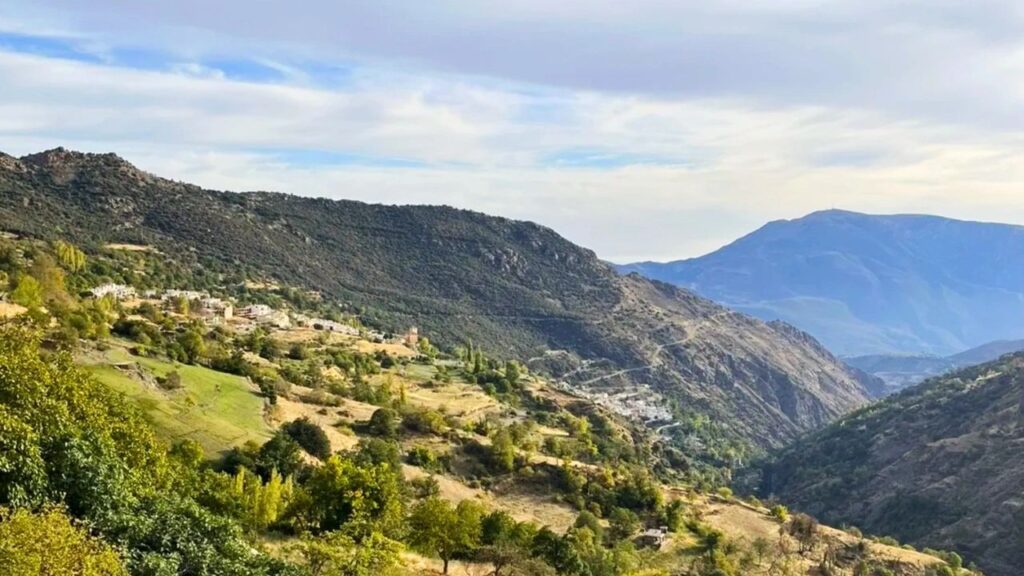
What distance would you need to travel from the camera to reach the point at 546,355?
156 m

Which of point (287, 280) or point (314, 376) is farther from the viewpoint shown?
point (287, 280)

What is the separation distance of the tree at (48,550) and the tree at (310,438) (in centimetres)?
2906

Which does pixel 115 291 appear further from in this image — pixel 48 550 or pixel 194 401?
pixel 48 550

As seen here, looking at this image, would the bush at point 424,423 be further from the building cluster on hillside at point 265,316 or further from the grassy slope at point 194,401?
the building cluster on hillside at point 265,316

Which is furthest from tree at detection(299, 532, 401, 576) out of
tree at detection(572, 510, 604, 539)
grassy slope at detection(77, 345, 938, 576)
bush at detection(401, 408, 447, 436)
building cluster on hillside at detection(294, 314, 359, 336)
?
building cluster on hillside at detection(294, 314, 359, 336)

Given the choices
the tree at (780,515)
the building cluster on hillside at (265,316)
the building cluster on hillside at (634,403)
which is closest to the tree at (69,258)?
the building cluster on hillside at (265,316)

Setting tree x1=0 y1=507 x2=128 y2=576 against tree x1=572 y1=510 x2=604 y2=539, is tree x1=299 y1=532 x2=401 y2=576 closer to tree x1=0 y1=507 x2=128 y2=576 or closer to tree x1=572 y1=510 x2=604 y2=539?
tree x1=0 y1=507 x2=128 y2=576

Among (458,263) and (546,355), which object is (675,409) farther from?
(458,263)

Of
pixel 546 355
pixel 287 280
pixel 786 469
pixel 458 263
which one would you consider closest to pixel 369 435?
pixel 287 280

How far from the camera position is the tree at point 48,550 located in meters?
14.5

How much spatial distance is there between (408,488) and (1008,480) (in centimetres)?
7207

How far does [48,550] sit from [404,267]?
509 feet

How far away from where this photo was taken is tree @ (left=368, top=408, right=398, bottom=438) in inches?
2186

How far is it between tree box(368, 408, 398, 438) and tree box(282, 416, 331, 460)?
8693mm
